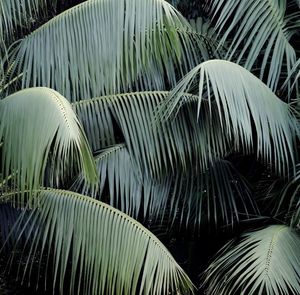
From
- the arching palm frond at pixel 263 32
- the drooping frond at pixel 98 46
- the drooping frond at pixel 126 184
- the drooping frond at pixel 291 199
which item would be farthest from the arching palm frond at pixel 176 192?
the arching palm frond at pixel 263 32

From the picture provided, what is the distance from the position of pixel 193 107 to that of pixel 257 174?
934 mm

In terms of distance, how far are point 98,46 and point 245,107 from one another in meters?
1.01

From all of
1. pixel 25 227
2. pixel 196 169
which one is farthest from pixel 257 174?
pixel 25 227

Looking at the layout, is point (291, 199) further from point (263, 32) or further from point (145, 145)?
point (263, 32)

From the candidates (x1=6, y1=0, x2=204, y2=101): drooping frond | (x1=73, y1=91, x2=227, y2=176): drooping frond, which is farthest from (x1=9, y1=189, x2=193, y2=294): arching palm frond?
(x1=6, y1=0, x2=204, y2=101): drooping frond

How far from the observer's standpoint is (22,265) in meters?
4.51

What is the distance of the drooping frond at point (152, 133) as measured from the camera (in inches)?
170

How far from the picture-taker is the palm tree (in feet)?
11.8

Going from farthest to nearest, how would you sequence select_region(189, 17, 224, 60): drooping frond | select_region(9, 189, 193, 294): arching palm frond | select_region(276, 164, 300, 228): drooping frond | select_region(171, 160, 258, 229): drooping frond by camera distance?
select_region(189, 17, 224, 60): drooping frond
select_region(171, 160, 258, 229): drooping frond
select_region(276, 164, 300, 228): drooping frond
select_region(9, 189, 193, 294): arching palm frond

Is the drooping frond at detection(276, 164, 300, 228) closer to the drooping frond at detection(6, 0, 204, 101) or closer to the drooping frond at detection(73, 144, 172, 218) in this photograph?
the drooping frond at detection(73, 144, 172, 218)

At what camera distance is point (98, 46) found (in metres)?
4.17

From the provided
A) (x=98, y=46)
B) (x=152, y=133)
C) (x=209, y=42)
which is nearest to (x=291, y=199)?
(x=152, y=133)

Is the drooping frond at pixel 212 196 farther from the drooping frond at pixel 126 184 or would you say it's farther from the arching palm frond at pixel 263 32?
the arching palm frond at pixel 263 32

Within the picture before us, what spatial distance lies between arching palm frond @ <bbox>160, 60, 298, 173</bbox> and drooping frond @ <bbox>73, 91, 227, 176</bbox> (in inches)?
3.5
